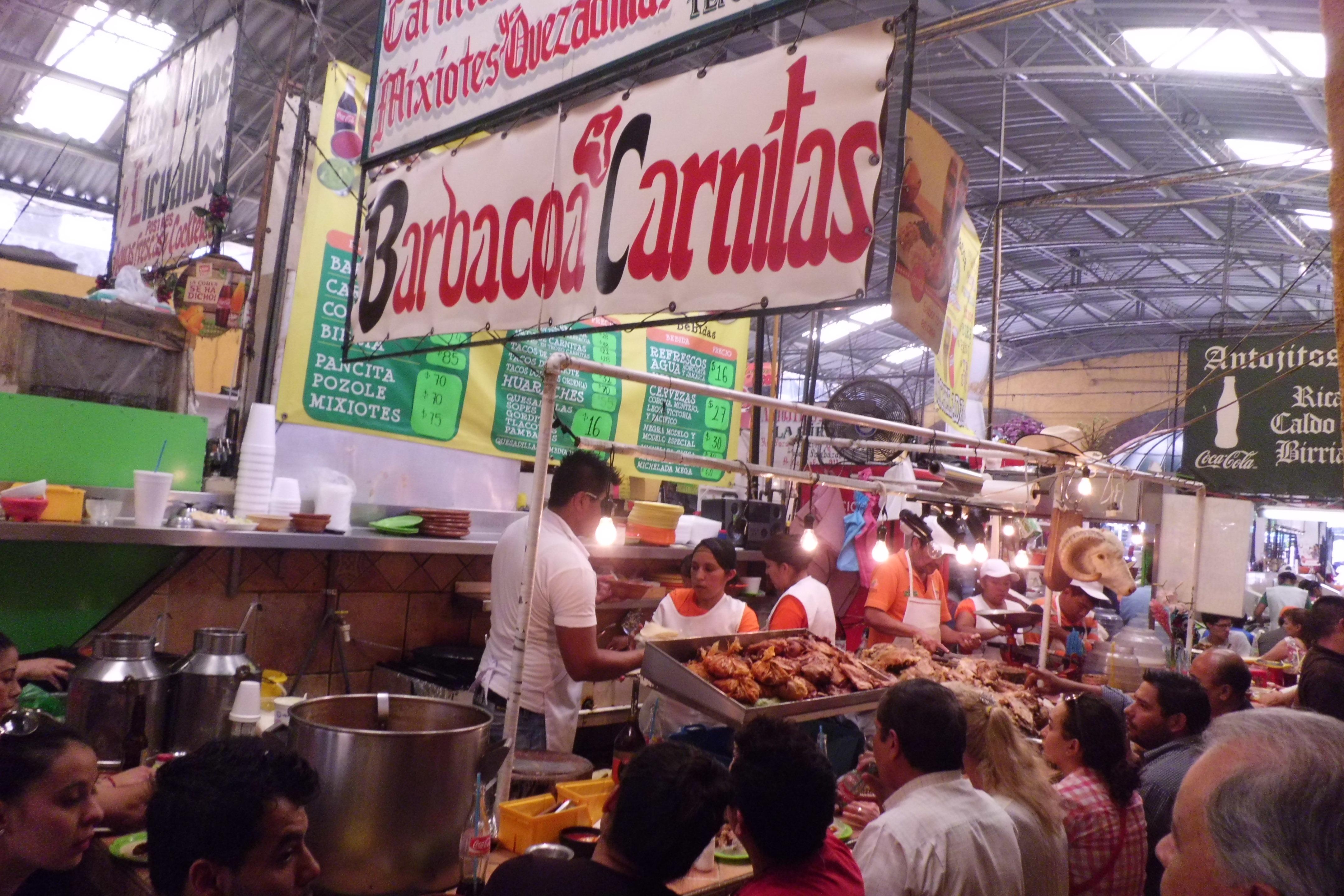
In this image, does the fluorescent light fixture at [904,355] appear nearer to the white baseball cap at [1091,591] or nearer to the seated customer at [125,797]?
the white baseball cap at [1091,591]

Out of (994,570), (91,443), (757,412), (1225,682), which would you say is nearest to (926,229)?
(1225,682)

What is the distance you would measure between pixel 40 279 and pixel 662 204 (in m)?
9.39

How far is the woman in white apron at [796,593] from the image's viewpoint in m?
5.34

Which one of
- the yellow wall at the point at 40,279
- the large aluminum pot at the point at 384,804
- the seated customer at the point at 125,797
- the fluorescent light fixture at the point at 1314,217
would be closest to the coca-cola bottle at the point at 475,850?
the large aluminum pot at the point at 384,804

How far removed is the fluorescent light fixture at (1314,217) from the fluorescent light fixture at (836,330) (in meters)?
8.66

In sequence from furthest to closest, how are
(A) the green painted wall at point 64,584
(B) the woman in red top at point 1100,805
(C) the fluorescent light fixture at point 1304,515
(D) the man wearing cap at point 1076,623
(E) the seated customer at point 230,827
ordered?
(C) the fluorescent light fixture at point 1304,515 → (D) the man wearing cap at point 1076,623 → (A) the green painted wall at point 64,584 → (B) the woman in red top at point 1100,805 → (E) the seated customer at point 230,827

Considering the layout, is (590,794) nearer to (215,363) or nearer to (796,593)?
(796,593)

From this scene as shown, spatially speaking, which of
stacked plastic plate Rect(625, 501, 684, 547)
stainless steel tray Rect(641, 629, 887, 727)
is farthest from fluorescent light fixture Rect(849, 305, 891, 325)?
stainless steel tray Rect(641, 629, 887, 727)

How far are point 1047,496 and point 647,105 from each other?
8034 millimetres

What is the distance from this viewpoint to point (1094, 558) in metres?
5.45

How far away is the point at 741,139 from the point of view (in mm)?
2619

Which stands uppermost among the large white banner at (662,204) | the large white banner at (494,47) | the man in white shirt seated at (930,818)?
the large white banner at (494,47)

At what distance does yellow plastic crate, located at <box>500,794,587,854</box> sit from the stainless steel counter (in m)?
2.30

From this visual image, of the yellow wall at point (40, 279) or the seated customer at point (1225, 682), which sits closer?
the seated customer at point (1225, 682)
